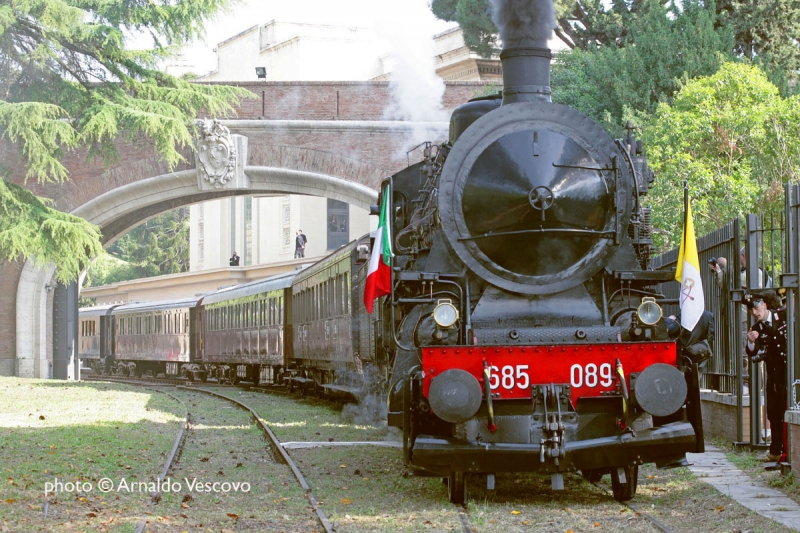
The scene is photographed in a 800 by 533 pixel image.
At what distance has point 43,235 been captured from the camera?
65.2ft

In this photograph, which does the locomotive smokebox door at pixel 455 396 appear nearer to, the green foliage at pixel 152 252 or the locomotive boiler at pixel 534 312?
the locomotive boiler at pixel 534 312

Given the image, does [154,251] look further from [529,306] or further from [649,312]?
[649,312]

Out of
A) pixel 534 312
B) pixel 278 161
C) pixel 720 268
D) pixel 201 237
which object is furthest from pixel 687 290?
pixel 201 237

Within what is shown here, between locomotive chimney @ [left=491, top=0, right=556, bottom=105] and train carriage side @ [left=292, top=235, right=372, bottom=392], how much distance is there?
283cm

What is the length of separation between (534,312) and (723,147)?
1607cm

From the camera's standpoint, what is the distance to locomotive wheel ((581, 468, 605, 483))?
888 cm

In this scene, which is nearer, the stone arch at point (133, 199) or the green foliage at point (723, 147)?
the green foliage at point (723, 147)

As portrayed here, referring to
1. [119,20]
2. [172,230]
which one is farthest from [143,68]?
[172,230]

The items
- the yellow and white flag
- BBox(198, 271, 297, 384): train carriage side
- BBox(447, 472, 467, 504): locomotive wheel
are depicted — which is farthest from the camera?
BBox(198, 271, 297, 384): train carriage side

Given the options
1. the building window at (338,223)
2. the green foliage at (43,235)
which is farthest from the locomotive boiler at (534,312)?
the building window at (338,223)

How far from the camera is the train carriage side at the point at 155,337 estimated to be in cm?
3123

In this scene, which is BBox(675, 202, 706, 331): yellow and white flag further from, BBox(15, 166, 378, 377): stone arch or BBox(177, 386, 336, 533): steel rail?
BBox(15, 166, 378, 377): stone arch

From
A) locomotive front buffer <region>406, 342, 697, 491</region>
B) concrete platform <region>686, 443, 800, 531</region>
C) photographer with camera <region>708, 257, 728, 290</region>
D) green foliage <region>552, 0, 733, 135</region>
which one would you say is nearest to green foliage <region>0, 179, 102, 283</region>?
green foliage <region>552, 0, 733, 135</region>

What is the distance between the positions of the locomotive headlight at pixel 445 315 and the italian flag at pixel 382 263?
2.72ft
